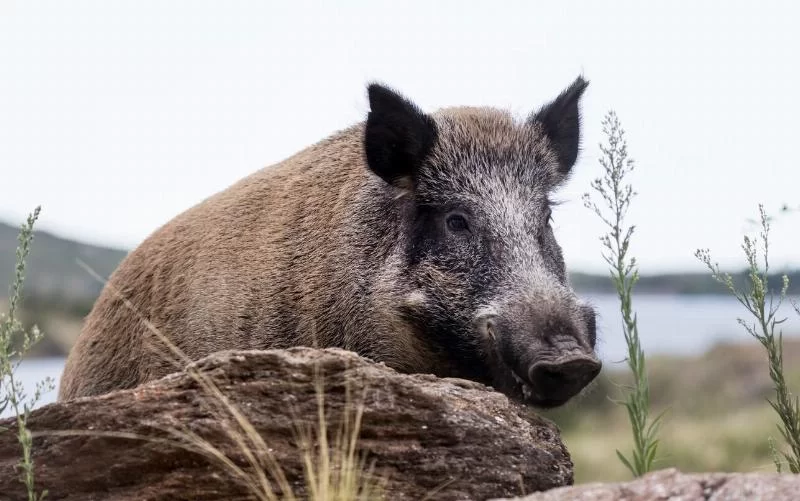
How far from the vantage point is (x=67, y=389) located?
9.00 m

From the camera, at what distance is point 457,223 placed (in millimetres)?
6984

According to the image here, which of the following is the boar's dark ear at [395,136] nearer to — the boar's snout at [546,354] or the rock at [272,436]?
the boar's snout at [546,354]

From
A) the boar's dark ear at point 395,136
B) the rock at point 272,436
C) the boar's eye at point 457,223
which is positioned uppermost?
the boar's dark ear at point 395,136

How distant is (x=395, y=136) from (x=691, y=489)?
421 centimetres

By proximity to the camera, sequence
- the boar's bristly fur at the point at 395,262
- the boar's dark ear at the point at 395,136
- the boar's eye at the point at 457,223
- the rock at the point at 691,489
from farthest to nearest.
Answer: the boar's dark ear at the point at 395,136, the boar's eye at the point at 457,223, the boar's bristly fur at the point at 395,262, the rock at the point at 691,489

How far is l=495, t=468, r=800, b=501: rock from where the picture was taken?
142 inches

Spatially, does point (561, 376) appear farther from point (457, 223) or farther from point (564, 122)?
point (564, 122)

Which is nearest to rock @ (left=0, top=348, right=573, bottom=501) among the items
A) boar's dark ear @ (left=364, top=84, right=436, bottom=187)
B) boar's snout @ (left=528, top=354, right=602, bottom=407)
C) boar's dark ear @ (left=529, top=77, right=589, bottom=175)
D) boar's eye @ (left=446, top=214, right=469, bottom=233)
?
boar's snout @ (left=528, top=354, right=602, bottom=407)

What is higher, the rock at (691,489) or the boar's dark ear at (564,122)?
the boar's dark ear at (564,122)

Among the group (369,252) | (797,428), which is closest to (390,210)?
(369,252)

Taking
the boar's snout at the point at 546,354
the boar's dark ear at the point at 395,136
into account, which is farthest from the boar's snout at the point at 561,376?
the boar's dark ear at the point at 395,136

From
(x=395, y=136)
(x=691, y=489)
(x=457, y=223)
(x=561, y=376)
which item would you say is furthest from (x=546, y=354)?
(x=395, y=136)

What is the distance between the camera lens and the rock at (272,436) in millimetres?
4645

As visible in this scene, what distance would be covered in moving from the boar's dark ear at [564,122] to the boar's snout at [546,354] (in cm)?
226
